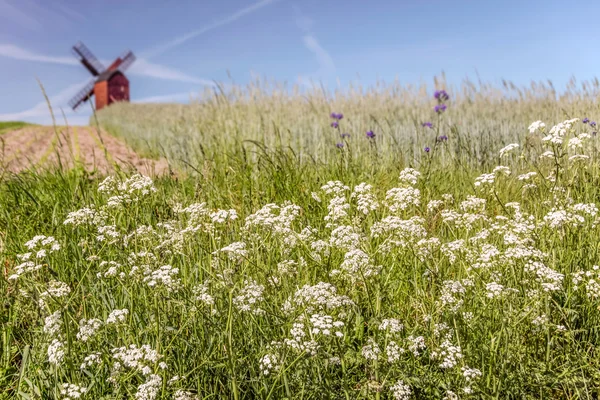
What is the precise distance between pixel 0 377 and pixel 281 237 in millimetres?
2075

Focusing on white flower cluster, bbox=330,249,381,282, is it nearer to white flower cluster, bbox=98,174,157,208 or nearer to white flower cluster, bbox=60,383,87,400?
white flower cluster, bbox=60,383,87,400

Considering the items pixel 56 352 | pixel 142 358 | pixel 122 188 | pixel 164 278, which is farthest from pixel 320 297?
pixel 122 188

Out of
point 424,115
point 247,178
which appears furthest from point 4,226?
point 424,115

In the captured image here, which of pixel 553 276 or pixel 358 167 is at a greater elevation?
pixel 358 167

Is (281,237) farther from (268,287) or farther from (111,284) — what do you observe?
(111,284)

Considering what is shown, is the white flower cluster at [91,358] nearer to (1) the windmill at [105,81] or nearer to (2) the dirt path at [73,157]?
(2) the dirt path at [73,157]

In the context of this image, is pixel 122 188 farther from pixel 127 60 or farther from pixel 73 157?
pixel 127 60

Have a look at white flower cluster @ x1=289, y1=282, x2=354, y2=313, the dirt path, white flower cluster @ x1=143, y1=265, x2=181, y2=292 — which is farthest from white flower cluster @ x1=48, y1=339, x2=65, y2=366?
the dirt path

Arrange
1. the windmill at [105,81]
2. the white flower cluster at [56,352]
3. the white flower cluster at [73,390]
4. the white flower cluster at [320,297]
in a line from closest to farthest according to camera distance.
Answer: the white flower cluster at [73,390] < the white flower cluster at [56,352] < the white flower cluster at [320,297] < the windmill at [105,81]

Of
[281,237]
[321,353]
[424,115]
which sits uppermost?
[424,115]

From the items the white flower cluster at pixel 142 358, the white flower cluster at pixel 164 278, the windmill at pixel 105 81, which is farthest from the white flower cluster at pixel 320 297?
the windmill at pixel 105 81

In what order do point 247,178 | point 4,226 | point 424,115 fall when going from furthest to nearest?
1. point 424,115
2. point 247,178
3. point 4,226

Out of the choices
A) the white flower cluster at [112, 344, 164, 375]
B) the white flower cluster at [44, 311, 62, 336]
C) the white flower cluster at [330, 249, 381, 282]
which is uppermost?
the white flower cluster at [330, 249, 381, 282]

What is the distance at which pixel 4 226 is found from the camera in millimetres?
5074
